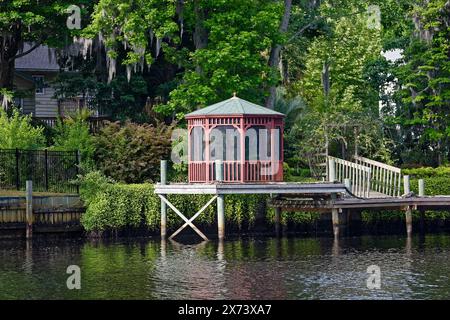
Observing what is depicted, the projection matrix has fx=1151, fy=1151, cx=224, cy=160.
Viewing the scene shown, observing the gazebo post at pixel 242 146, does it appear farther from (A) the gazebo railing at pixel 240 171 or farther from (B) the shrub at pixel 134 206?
(B) the shrub at pixel 134 206

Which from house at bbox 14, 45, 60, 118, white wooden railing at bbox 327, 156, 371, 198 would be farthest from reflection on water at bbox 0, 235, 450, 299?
house at bbox 14, 45, 60, 118

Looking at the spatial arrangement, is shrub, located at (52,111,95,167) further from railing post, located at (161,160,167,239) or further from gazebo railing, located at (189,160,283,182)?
gazebo railing, located at (189,160,283,182)

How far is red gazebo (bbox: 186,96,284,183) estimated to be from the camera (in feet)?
145

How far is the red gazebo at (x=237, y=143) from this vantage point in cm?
4416

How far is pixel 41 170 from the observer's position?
48.0 m

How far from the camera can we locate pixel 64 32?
178 feet

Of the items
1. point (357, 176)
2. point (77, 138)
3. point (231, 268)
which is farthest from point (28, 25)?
point (231, 268)

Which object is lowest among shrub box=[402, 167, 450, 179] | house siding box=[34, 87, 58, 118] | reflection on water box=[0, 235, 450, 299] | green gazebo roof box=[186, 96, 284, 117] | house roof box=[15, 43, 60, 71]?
reflection on water box=[0, 235, 450, 299]

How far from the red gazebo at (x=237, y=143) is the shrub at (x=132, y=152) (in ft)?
10.3

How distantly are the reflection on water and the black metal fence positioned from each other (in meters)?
3.80

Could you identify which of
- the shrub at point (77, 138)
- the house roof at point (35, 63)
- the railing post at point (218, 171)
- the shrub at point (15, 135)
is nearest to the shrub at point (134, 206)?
the shrub at point (77, 138)

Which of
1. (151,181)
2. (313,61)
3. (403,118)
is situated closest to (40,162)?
(151,181)

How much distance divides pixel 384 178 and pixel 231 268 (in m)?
13.2

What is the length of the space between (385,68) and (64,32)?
54.2 feet
